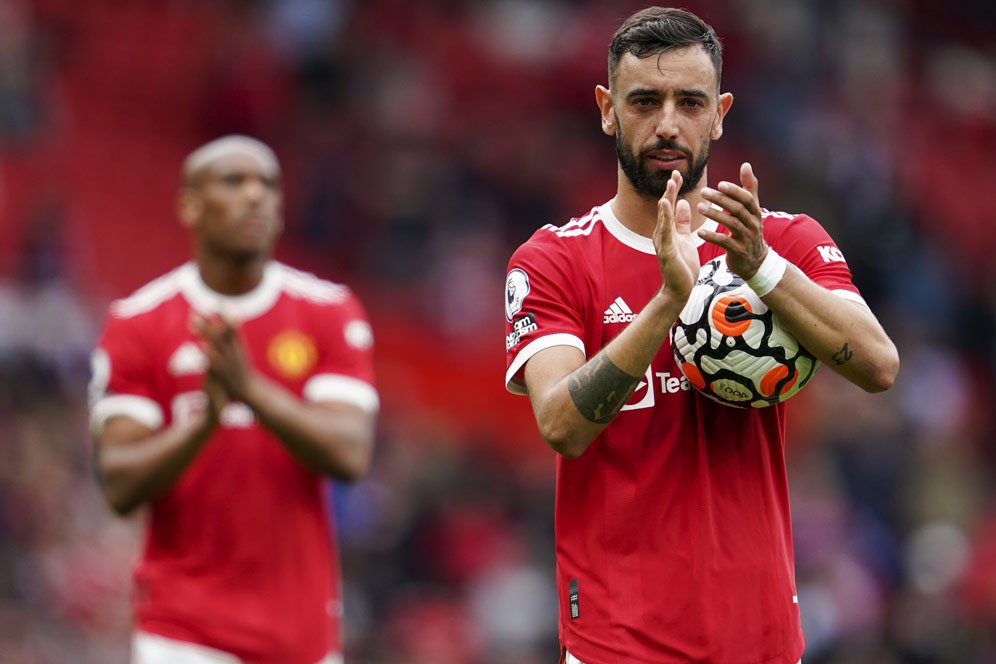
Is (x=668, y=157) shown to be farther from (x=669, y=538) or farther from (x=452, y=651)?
(x=452, y=651)

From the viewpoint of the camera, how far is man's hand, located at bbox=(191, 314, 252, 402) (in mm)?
5758

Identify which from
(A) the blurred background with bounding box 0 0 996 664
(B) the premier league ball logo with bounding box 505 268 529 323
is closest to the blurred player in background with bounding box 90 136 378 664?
(B) the premier league ball logo with bounding box 505 268 529 323

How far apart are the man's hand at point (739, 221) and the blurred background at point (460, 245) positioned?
714 centimetres

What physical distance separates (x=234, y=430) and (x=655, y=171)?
239 cm

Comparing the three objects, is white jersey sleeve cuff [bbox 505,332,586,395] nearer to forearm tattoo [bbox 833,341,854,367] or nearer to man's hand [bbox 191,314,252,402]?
forearm tattoo [bbox 833,341,854,367]

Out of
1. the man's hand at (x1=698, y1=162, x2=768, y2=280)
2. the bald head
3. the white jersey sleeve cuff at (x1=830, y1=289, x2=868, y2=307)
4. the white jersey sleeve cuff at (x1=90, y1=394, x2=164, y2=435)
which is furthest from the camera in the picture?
the bald head

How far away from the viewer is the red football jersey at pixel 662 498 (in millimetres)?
4414

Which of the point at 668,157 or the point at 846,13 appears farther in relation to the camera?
the point at 846,13

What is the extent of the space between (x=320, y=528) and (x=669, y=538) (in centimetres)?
216

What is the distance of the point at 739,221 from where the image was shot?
13.3ft

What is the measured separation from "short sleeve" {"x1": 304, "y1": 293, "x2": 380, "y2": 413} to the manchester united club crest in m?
0.04

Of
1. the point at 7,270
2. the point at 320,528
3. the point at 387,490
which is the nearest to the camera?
the point at 320,528

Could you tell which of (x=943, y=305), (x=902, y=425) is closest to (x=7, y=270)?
(x=902, y=425)

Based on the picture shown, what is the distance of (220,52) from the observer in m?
16.3
